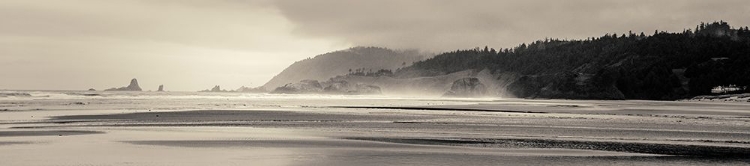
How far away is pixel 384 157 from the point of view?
25562mm

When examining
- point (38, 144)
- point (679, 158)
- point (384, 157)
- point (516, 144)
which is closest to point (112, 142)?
point (38, 144)

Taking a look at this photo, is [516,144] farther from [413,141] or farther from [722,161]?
[722,161]

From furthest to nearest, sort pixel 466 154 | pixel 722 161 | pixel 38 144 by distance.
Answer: pixel 38 144 → pixel 466 154 → pixel 722 161

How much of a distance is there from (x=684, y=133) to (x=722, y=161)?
1766 centimetres

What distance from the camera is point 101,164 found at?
22.1 meters

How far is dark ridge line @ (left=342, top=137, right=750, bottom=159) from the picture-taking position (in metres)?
28.2

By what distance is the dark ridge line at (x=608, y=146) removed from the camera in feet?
92.5

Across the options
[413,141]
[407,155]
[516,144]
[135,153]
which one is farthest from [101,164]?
[516,144]

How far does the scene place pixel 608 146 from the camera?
3144cm

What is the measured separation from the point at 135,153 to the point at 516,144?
17.4 metres

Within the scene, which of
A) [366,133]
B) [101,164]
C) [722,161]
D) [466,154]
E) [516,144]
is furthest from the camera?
[366,133]

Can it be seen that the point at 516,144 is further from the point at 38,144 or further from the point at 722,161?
the point at 38,144

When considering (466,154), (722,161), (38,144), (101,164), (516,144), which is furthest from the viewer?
(516,144)

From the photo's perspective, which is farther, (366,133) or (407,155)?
(366,133)
